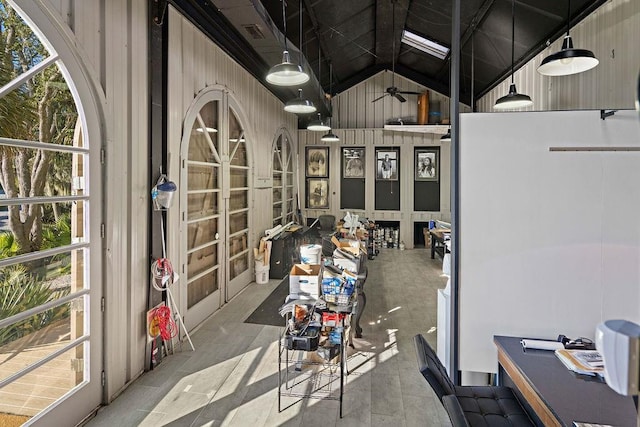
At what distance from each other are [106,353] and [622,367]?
10.7ft

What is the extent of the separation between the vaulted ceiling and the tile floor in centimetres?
345

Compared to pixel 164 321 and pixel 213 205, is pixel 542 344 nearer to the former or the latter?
pixel 164 321

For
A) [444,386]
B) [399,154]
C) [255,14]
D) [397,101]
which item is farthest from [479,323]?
[397,101]

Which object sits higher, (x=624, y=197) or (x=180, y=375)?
(x=624, y=197)

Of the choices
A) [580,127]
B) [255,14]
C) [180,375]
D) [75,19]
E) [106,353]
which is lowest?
[180,375]

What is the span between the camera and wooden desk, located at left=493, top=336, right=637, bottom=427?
5.48 ft

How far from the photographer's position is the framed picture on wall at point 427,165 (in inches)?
395

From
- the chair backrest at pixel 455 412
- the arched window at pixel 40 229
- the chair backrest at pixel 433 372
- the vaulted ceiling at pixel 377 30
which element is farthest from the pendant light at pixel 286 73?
the chair backrest at pixel 455 412

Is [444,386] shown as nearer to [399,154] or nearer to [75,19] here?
[75,19]

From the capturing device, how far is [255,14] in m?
3.68

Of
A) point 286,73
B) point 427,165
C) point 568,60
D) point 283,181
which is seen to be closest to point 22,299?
point 286,73

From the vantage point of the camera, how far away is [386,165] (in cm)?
1020

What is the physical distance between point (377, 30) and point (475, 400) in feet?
24.0

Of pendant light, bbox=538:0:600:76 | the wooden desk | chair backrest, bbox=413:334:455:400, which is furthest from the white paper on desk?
pendant light, bbox=538:0:600:76
